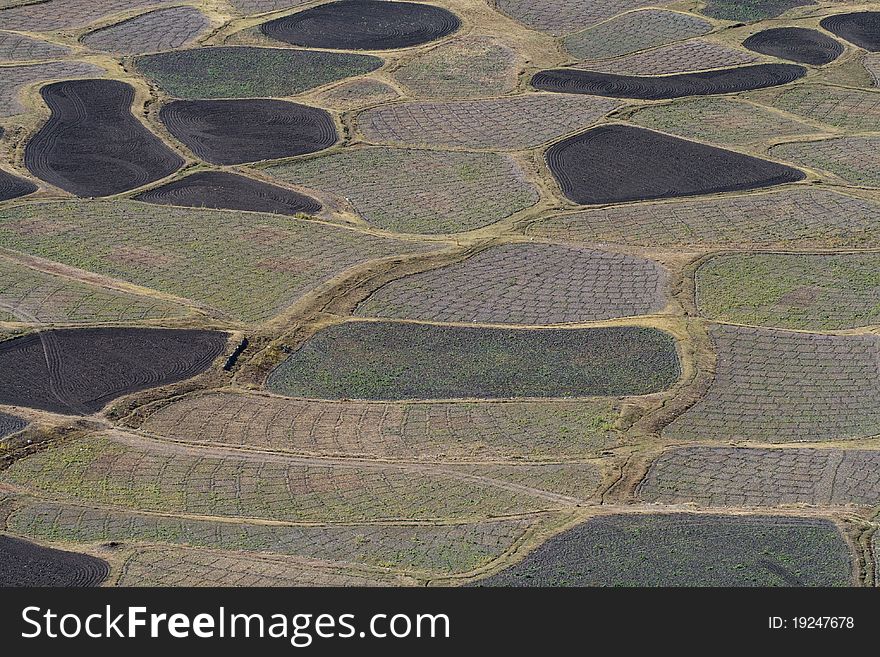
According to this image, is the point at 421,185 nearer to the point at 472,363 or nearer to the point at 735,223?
the point at 735,223

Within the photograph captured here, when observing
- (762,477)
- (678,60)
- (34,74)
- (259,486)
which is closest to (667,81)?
(678,60)

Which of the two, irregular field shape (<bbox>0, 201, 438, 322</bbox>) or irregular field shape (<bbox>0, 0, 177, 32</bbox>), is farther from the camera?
irregular field shape (<bbox>0, 0, 177, 32</bbox>)

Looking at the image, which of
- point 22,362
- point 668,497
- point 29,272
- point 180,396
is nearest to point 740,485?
point 668,497

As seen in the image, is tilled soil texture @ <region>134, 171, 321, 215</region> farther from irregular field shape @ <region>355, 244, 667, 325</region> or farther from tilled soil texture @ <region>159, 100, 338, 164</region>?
irregular field shape @ <region>355, 244, 667, 325</region>

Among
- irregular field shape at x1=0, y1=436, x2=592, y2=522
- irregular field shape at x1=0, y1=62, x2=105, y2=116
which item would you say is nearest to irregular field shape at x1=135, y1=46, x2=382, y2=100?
irregular field shape at x1=0, y1=62, x2=105, y2=116

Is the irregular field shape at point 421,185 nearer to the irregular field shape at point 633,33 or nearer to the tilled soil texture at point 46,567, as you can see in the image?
the irregular field shape at point 633,33
